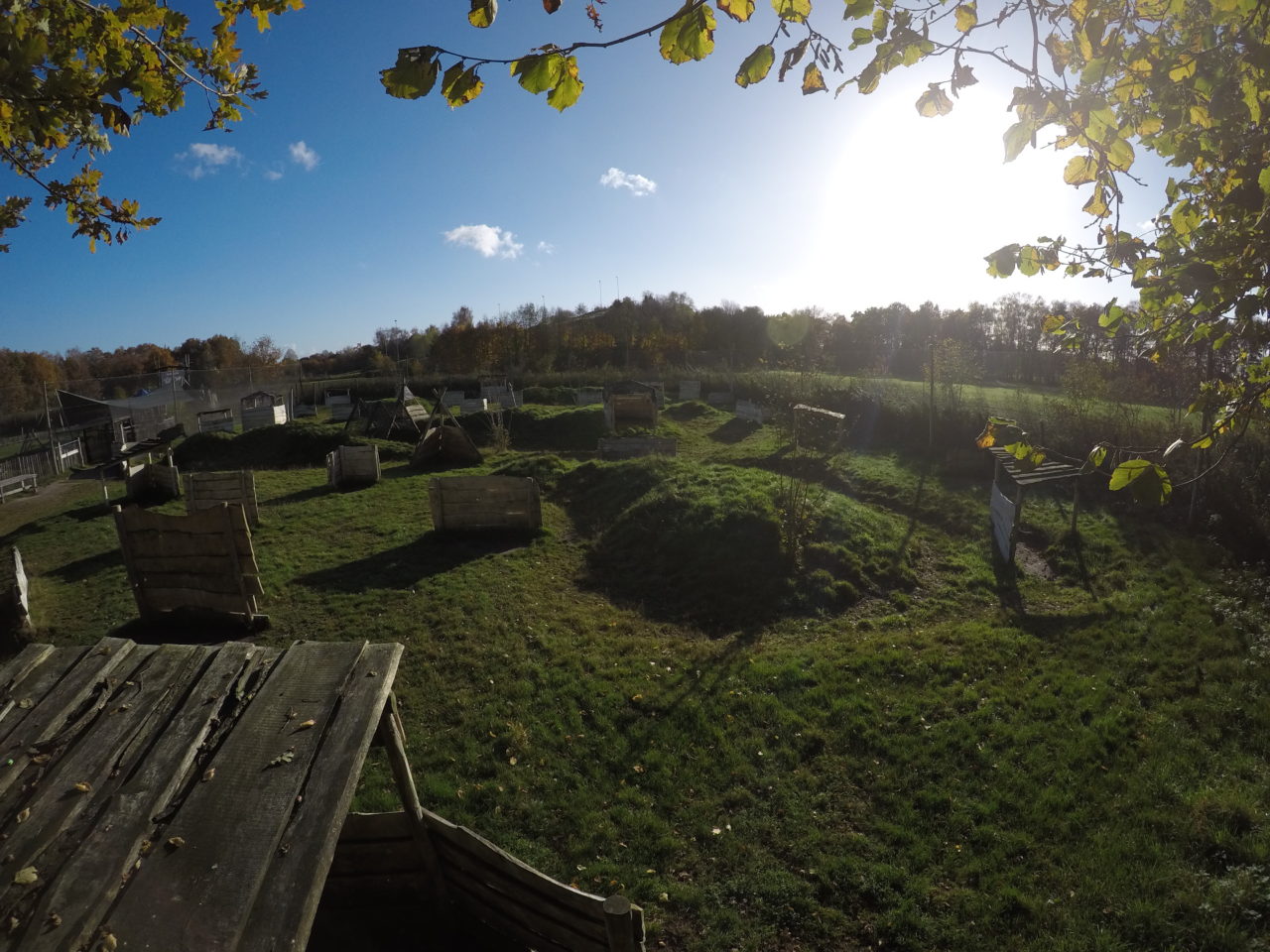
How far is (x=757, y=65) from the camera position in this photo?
6.94 feet

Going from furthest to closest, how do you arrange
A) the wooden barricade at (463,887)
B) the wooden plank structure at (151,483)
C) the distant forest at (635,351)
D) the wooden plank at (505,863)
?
the distant forest at (635,351) < the wooden plank structure at (151,483) < the wooden barricade at (463,887) < the wooden plank at (505,863)

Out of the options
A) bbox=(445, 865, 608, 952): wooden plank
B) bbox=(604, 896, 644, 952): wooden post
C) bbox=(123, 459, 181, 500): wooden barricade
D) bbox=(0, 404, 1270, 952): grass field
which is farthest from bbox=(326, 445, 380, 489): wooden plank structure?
bbox=(604, 896, 644, 952): wooden post

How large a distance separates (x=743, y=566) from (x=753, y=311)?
52.2m

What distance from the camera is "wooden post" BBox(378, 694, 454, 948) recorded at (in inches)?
139

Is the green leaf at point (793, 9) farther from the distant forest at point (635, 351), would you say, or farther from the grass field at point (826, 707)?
the distant forest at point (635, 351)

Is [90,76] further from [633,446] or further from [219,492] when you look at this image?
[633,446]

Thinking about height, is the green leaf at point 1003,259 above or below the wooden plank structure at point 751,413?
above

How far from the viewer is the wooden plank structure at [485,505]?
41.2 feet

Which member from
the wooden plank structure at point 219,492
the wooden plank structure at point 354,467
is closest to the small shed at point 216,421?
the wooden plank structure at point 354,467

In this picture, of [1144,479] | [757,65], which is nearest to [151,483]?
[757,65]

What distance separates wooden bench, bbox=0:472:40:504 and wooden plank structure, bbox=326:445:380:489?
409 inches

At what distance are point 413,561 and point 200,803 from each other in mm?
9449

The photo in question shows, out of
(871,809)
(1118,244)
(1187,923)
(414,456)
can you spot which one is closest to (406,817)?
(871,809)

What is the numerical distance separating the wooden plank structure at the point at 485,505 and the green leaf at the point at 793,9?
1074cm
